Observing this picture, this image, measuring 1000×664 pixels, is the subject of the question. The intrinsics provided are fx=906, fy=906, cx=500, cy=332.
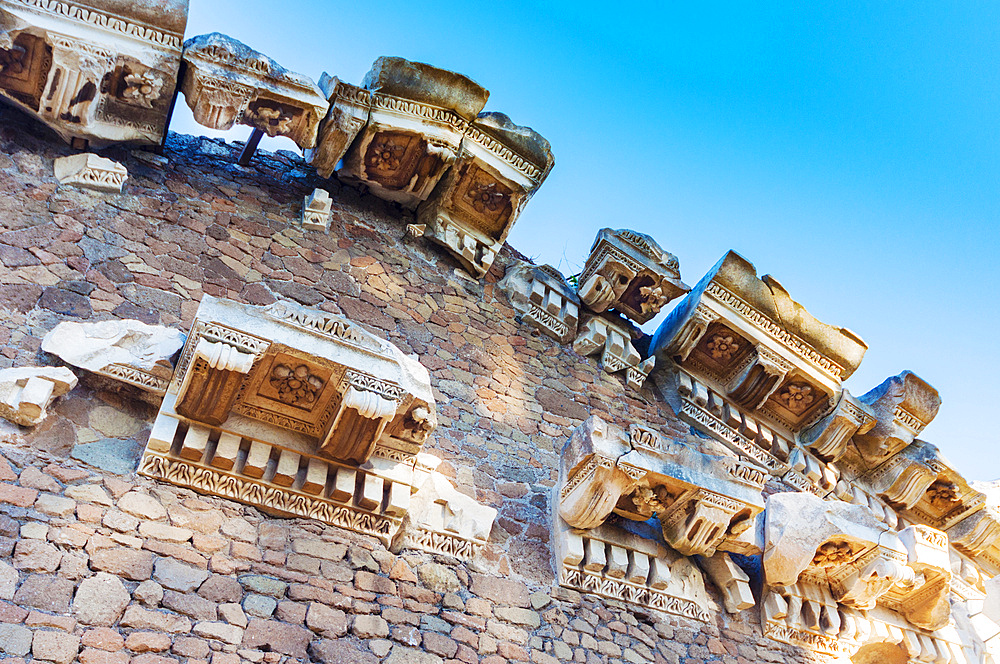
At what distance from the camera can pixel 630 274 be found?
262 inches

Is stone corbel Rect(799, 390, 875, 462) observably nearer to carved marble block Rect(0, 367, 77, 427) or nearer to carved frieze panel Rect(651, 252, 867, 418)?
carved frieze panel Rect(651, 252, 867, 418)

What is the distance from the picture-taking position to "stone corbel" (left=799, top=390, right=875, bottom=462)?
6.69 m

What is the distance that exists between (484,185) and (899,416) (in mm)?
3557

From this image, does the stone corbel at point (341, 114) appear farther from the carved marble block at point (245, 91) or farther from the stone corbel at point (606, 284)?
the stone corbel at point (606, 284)

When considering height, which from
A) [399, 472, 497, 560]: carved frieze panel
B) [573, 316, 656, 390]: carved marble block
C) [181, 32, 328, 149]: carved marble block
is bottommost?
[399, 472, 497, 560]: carved frieze panel

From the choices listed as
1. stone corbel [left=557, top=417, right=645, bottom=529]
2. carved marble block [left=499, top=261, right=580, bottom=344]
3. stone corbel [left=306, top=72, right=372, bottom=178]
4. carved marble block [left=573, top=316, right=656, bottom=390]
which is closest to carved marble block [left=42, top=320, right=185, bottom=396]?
stone corbel [left=306, top=72, right=372, bottom=178]

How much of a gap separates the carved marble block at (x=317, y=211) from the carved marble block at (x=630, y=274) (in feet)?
6.38

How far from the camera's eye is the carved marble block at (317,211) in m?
5.93

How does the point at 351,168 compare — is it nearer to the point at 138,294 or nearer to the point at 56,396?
the point at 138,294

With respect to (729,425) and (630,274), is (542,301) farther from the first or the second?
(729,425)

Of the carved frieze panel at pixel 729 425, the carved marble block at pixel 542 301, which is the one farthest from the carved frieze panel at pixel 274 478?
the carved frieze panel at pixel 729 425

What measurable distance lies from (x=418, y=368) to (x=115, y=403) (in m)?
1.45

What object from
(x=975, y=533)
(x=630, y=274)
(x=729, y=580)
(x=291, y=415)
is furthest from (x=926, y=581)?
(x=291, y=415)

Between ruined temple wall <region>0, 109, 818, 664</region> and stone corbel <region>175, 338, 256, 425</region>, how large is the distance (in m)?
0.29
